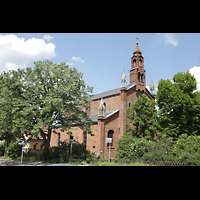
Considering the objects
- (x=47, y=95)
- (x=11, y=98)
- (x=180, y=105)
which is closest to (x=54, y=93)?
(x=47, y=95)

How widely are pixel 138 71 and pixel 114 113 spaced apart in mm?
11546

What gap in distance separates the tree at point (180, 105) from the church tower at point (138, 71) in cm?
533

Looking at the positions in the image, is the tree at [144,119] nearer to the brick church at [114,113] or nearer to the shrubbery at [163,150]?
the brick church at [114,113]

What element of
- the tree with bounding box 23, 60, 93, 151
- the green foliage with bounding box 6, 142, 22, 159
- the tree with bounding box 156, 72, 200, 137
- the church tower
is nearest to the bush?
the tree with bounding box 156, 72, 200, 137

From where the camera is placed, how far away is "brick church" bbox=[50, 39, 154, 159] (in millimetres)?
32844

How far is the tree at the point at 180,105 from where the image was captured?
31.9 m

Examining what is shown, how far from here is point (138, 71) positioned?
39.9 m

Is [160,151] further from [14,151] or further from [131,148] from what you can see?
[14,151]

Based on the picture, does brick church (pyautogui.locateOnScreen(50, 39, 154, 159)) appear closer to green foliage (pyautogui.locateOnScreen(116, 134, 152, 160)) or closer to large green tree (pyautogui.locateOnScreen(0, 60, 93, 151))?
green foliage (pyautogui.locateOnScreen(116, 134, 152, 160))
